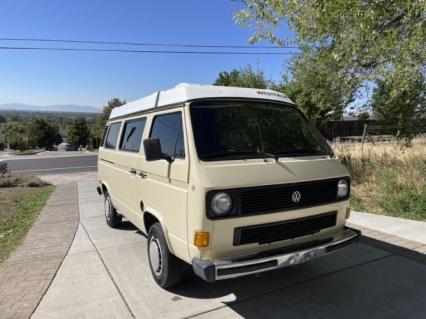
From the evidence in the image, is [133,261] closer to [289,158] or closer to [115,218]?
[115,218]

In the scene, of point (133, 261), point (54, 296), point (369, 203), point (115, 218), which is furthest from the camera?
point (369, 203)

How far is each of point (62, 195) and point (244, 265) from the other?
9886mm

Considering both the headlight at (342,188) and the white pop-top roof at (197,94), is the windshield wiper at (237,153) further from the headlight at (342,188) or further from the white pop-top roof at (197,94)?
the headlight at (342,188)

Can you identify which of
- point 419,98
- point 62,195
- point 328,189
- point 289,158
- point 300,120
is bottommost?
point 62,195

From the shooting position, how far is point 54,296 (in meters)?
4.27

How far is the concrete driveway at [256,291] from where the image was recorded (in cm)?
380

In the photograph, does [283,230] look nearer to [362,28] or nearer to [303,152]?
[303,152]

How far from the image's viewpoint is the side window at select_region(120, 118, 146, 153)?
5.21 meters

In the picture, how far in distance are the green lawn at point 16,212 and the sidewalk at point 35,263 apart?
181 millimetres

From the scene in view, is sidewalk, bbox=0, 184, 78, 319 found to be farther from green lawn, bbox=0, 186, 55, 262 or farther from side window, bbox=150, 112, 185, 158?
side window, bbox=150, 112, 185, 158

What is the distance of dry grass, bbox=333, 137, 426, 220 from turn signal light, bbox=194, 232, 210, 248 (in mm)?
5272

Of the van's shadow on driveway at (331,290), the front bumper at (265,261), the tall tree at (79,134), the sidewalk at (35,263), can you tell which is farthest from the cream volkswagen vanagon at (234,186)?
the tall tree at (79,134)

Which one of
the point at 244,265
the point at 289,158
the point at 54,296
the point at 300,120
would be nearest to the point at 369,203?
the point at 300,120

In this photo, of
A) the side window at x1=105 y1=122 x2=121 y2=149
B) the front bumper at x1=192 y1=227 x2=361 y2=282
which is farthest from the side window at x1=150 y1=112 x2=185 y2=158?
the side window at x1=105 y1=122 x2=121 y2=149
